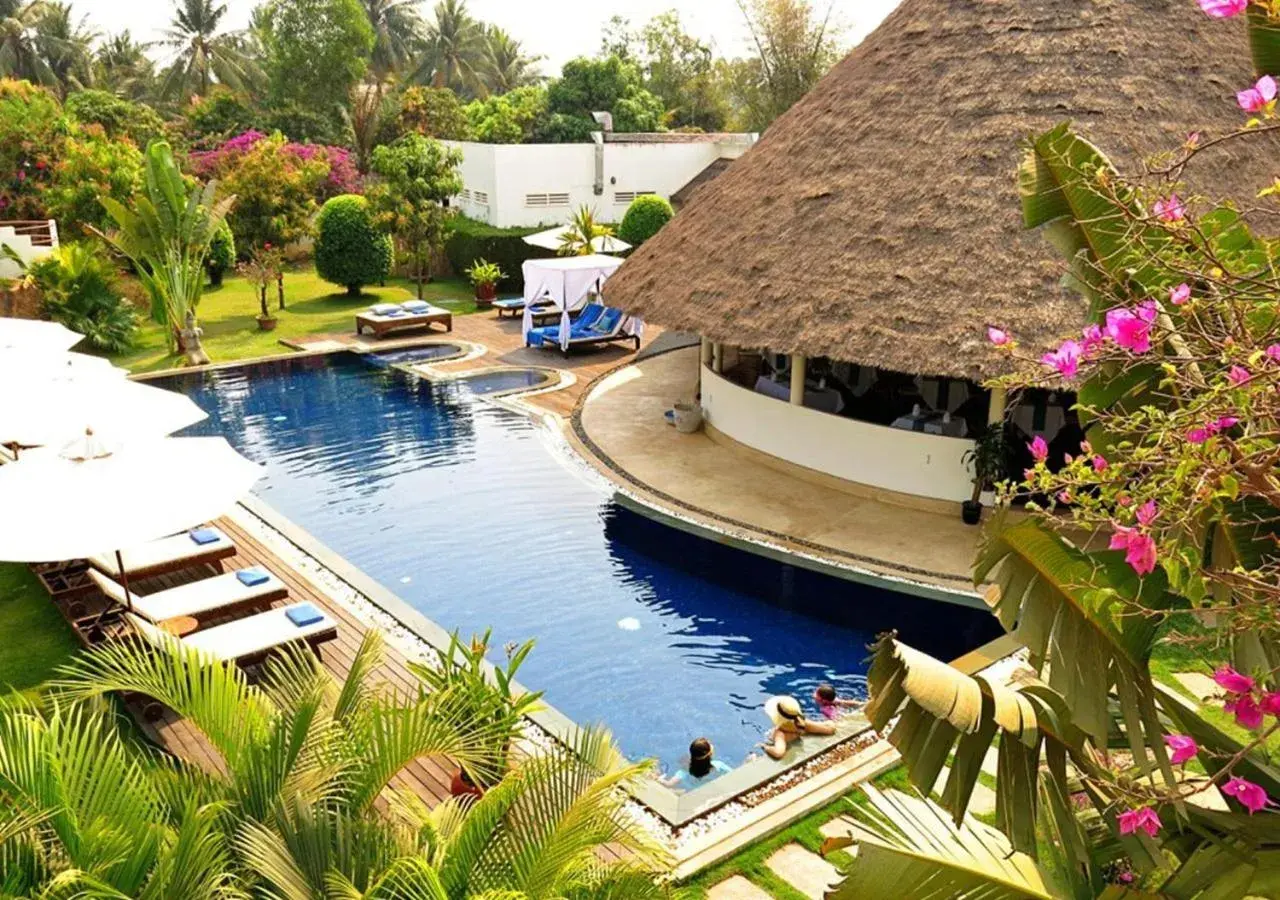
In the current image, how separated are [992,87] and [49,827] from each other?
13.9 m

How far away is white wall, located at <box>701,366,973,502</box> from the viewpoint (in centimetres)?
1317

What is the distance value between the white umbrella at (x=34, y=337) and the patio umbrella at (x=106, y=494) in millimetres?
5377

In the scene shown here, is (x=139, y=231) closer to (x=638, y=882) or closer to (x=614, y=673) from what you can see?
(x=614, y=673)

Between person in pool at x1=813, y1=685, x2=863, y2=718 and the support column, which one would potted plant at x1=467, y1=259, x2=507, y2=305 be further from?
person in pool at x1=813, y1=685, x2=863, y2=718

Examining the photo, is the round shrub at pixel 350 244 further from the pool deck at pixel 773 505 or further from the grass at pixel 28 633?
the grass at pixel 28 633

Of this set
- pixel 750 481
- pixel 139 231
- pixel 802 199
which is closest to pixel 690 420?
pixel 750 481

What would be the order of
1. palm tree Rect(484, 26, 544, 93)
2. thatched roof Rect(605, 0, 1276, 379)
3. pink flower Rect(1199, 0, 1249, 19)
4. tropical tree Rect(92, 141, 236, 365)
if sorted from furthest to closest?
palm tree Rect(484, 26, 544, 93) < tropical tree Rect(92, 141, 236, 365) < thatched roof Rect(605, 0, 1276, 379) < pink flower Rect(1199, 0, 1249, 19)

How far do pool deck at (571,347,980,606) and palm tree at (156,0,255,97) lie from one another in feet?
132

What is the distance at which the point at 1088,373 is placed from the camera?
396 centimetres

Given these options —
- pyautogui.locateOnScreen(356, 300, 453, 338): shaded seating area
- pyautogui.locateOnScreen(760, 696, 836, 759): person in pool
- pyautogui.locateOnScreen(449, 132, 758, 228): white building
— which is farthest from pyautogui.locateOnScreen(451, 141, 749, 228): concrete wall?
pyautogui.locateOnScreen(760, 696, 836, 759): person in pool

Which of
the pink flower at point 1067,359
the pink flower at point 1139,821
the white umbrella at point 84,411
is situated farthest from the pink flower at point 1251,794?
the white umbrella at point 84,411

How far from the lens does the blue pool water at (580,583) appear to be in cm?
917

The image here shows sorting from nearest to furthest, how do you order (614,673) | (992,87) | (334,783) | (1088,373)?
(1088,373) → (334,783) → (614,673) → (992,87)

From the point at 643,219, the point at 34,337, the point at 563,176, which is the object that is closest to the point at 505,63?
the point at 563,176
